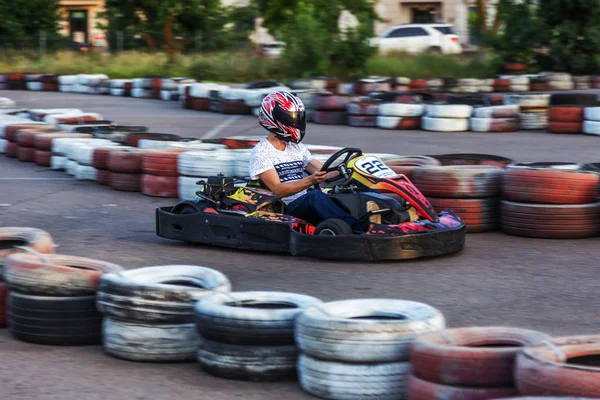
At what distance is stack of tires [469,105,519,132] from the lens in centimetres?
1476

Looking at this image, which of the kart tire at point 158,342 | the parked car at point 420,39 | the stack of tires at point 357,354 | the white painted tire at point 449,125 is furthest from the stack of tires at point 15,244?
the parked car at point 420,39

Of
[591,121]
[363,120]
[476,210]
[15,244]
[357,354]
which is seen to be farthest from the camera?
[363,120]

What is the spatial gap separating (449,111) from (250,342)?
11395 mm

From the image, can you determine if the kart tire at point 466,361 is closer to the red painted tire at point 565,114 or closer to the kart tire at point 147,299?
the kart tire at point 147,299

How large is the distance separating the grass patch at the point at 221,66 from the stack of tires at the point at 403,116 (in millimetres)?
9629

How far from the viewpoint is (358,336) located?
3627mm

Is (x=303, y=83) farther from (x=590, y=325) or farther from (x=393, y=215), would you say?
(x=590, y=325)

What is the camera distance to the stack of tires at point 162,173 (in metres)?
9.04

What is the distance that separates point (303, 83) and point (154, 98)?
4636mm

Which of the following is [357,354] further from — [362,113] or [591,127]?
[362,113]

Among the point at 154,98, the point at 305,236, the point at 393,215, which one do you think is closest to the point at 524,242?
the point at 393,215

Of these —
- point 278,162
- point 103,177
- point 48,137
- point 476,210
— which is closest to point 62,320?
point 278,162

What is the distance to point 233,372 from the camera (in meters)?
3.97

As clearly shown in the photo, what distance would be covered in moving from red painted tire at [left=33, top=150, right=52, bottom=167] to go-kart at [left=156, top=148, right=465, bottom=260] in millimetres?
5349
